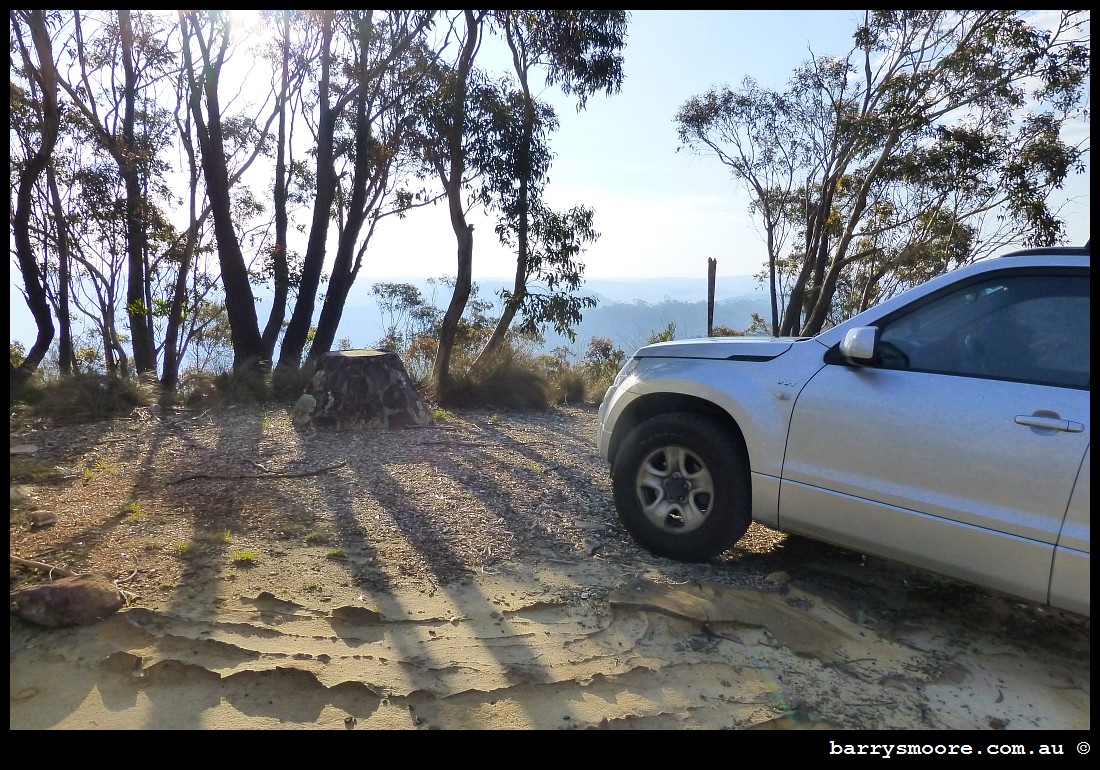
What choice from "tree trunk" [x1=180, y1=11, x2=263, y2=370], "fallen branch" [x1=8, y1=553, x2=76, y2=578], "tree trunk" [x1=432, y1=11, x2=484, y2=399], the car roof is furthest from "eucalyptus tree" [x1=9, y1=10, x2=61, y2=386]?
the car roof

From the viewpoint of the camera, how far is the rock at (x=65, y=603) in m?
3.23

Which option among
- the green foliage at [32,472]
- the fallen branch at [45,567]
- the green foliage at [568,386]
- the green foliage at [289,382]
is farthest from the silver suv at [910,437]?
the green foliage at [568,386]

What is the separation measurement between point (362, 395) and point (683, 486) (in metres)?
4.46

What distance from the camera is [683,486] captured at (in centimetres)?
416

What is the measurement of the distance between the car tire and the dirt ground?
0.18 meters

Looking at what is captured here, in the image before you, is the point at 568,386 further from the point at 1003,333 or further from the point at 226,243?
the point at 1003,333

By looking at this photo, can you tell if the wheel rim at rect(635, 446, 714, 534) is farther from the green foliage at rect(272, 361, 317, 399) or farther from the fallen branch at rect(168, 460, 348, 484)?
the green foliage at rect(272, 361, 317, 399)

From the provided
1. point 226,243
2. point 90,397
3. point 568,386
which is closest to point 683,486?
point 90,397

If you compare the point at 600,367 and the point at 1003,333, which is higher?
the point at 1003,333

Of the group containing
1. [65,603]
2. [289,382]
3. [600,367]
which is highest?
[600,367]

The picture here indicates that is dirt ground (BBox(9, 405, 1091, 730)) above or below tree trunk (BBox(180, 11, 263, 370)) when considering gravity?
below

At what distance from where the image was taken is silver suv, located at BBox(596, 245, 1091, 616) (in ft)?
10.00

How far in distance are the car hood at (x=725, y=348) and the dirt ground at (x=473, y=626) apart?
45.5 inches

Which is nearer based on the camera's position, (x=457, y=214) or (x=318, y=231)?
(x=457, y=214)
